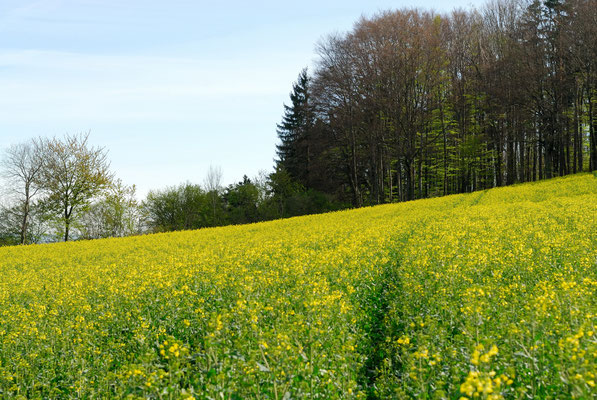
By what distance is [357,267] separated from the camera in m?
9.05

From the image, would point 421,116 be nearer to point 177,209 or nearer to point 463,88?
point 463,88

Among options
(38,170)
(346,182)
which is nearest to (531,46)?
(346,182)

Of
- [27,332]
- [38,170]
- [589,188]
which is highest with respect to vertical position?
[38,170]

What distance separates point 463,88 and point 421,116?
706 centimetres

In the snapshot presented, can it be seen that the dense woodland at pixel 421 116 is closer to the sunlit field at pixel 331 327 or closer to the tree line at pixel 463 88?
the tree line at pixel 463 88

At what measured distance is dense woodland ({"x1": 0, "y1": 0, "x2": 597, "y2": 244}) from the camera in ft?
122

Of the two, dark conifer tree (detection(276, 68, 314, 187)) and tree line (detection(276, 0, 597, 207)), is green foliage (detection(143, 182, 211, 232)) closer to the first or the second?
dark conifer tree (detection(276, 68, 314, 187))

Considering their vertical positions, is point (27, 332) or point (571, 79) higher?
point (571, 79)

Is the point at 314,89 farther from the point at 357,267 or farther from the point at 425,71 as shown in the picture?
the point at 357,267

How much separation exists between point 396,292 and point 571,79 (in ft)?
122

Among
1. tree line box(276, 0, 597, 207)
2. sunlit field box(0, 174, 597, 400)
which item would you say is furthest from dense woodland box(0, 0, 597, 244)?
sunlit field box(0, 174, 597, 400)

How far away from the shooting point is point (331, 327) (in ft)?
18.8

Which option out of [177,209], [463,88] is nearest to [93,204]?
[177,209]

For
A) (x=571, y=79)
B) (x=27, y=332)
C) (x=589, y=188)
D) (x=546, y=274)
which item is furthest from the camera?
(x=571, y=79)
